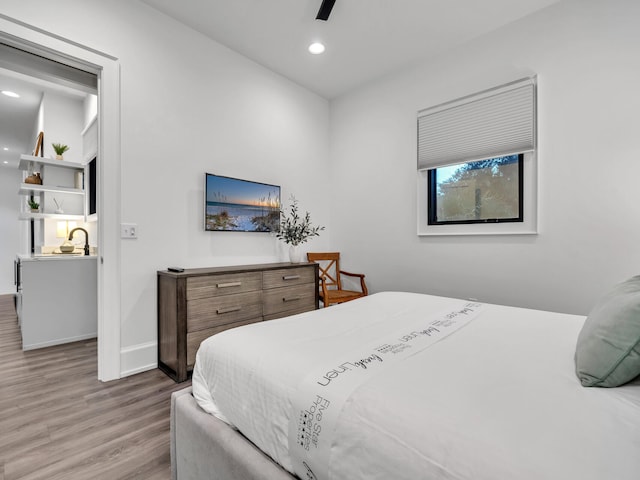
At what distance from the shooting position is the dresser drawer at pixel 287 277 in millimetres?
2881

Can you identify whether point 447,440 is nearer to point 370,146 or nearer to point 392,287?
point 392,287

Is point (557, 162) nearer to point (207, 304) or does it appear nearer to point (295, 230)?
point (295, 230)

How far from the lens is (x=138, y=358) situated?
8.03 feet

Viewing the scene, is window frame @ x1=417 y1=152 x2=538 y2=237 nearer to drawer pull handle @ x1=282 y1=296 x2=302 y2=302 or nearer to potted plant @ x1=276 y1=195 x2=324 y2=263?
potted plant @ x1=276 y1=195 x2=324 y2=263

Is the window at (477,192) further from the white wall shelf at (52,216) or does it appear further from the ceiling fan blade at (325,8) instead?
the white wall shelf at (52,216)

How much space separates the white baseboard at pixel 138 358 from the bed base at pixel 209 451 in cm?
141

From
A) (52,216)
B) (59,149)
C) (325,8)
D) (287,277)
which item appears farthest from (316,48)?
(52,216)

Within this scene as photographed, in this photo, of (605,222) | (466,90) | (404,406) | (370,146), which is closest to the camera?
(404,406)

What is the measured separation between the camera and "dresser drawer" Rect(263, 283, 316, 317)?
2878 millimetres

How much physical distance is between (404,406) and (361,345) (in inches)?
15.9

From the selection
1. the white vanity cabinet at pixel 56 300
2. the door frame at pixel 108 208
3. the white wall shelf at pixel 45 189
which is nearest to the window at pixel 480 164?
the door frame at pixel 108 208

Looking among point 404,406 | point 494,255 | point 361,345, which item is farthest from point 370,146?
point 404,406

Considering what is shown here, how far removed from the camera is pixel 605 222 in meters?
2.29

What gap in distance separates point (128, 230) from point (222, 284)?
83 cm
